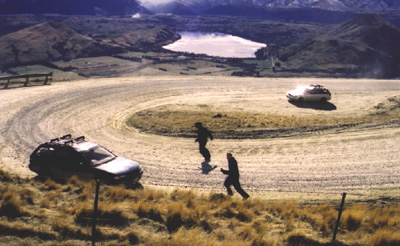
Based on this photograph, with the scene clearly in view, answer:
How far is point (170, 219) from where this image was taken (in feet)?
31.7

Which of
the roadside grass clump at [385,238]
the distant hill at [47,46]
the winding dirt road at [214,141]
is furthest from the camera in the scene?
the distant hill at [47,46]

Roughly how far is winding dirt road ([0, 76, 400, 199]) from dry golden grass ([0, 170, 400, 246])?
7.52 feet

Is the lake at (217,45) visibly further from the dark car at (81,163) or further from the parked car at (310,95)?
the dark car at (81,163)

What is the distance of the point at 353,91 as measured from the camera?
34.5 m

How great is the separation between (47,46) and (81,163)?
96955 millimetres

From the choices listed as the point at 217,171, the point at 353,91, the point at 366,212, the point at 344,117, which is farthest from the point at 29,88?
the point at 353,91

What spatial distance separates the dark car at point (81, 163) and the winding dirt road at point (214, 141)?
1.53 meters

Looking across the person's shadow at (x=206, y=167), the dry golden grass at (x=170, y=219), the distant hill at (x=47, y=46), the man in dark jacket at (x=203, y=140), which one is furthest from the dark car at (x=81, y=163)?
the distant hill at (x=47, y=46)

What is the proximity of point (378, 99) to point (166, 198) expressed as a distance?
80.9 feet

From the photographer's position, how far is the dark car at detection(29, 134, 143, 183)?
12.2 m

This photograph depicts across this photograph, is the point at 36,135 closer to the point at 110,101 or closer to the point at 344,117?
the point at 110,101

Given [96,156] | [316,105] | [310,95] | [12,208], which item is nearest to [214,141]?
[96,156]

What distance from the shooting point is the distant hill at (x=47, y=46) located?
87500 mm

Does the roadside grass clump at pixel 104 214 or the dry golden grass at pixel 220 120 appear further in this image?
the dry golden grass at pixel 220 120
